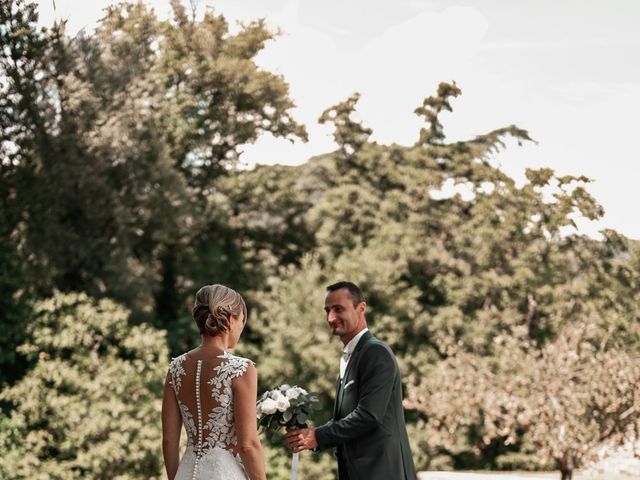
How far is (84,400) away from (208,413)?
43.5 feet

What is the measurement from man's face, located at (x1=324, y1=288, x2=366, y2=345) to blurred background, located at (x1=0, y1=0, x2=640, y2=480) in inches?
407

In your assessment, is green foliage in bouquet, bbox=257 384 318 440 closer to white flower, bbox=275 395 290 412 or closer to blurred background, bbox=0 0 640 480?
white flower, bbox=275 395 290 412

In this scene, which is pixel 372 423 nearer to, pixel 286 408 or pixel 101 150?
pixel 286 408

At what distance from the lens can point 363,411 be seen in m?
4.15

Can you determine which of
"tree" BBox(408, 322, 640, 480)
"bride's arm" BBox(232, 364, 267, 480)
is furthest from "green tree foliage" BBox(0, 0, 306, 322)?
"bride's arm" BBox(232, 364, 267, 480)

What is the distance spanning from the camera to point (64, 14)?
1653cm

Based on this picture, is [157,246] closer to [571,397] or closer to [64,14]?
[64,14]

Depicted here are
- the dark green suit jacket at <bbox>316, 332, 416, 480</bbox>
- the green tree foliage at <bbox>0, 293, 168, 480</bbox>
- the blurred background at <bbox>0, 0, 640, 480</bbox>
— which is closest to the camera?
the dark green suit jacket at <bbox>316, 332, 416, 480</bbox>

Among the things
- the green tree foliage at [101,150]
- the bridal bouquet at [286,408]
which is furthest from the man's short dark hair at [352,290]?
the green tree foliage at [101,150]

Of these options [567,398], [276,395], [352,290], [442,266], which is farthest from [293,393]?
[442,266]

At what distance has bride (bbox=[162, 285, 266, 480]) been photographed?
3.68m

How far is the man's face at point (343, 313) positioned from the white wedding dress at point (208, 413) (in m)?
0.58

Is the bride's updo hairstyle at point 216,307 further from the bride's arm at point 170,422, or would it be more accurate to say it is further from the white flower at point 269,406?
the white flower at point 269,406

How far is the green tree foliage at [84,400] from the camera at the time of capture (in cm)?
1605
